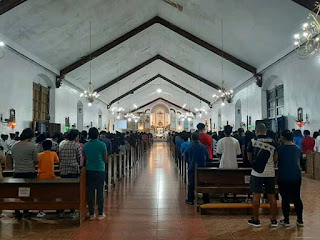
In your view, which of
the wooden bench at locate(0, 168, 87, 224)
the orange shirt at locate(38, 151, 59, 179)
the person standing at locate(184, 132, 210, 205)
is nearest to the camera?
the wooden bench at locate(0, 168, 87, 224)

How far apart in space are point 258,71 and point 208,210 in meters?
12.9

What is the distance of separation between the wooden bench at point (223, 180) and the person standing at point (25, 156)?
3014 mm

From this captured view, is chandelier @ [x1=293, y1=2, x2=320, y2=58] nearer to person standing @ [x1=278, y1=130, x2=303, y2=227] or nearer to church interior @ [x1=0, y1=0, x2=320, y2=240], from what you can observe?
church interior @ [x1=0, y1=0, x2=320, y2=240]

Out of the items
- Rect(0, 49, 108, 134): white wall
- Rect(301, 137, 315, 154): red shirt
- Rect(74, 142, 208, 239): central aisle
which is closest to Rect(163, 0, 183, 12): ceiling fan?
Rect(0, 49, 108, 134): white wall

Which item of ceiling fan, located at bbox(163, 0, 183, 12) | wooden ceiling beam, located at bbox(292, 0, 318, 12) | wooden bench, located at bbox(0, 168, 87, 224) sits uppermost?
ceiling fan, located at bbox(163, 0, 183, 12)

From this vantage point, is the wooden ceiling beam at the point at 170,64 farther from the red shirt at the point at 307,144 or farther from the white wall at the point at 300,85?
the red shirt at the point at 307,144

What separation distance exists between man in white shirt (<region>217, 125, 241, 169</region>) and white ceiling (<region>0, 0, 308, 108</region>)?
Answer: 6176 mm

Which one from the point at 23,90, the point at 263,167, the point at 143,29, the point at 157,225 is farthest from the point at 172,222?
the point at 143,29

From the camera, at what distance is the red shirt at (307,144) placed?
36.4ft

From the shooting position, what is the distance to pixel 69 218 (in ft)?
19.2

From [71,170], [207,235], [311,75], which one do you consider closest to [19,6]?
[71,170]

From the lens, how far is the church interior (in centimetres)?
535

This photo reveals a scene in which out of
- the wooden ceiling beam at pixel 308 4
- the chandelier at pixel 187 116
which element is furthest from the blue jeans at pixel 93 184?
the chandelier at pixel 187 116

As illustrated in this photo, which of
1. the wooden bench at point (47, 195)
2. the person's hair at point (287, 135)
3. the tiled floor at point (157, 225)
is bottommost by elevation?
the tiled floor at point (157, 225)
